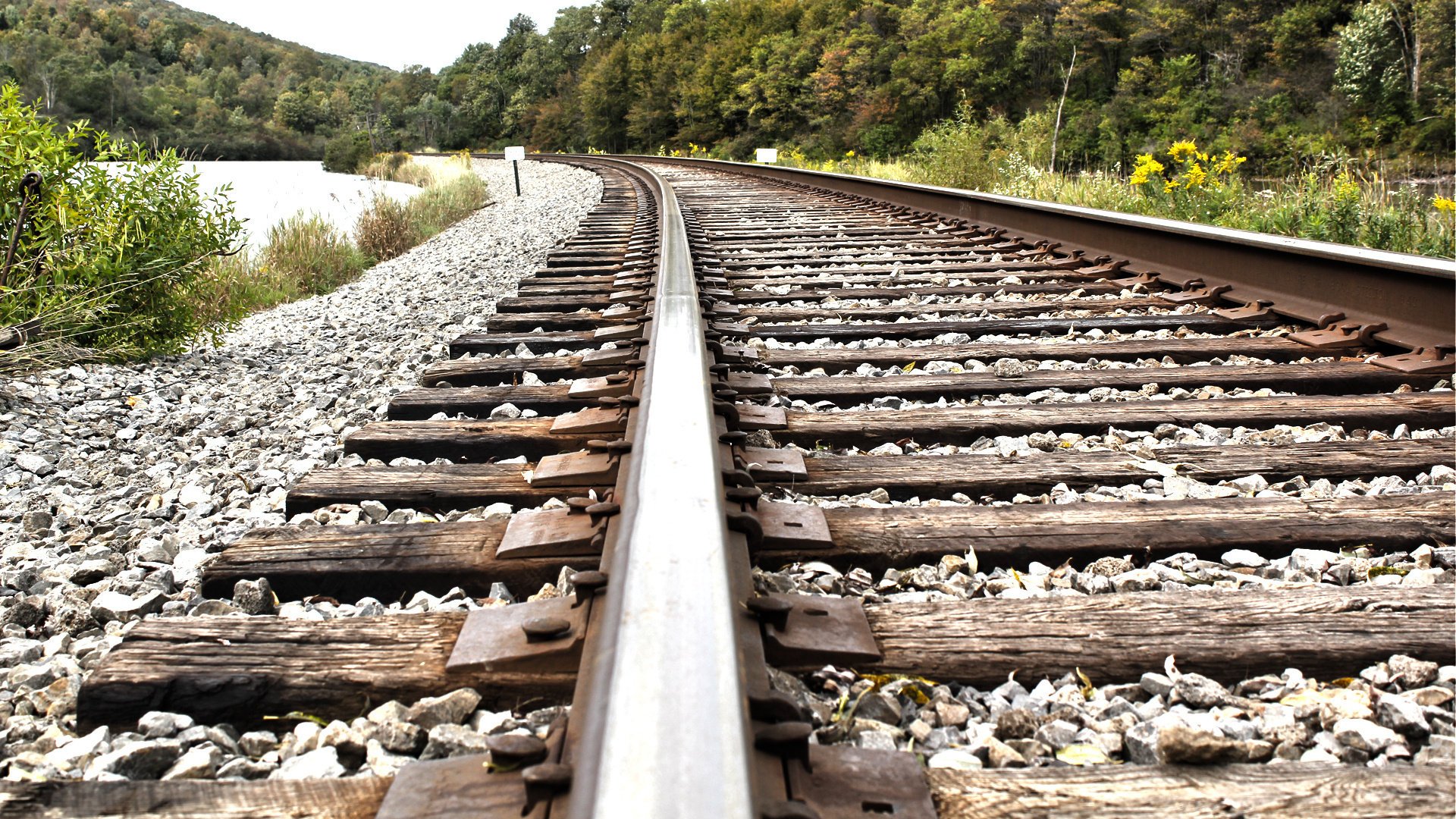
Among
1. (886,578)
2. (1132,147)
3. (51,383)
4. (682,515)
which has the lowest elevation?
(51,383)

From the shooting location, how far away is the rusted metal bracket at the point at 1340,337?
2945 millimetres

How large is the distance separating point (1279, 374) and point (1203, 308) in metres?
1.05

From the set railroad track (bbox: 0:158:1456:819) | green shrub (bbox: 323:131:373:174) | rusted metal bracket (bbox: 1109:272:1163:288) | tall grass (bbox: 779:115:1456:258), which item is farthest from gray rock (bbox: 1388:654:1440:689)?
green shrub (bbox: 323:131:373:174)

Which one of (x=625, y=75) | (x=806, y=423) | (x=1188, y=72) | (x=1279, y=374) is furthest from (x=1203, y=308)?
(x=625, y=75)

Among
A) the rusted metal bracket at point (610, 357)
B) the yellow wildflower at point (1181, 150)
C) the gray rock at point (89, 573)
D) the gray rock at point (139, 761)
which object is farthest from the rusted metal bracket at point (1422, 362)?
the yellow wildflower at point (1181, 150)

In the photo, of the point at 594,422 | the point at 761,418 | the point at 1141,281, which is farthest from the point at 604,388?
the point at 1141,281

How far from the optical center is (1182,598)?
1.37m

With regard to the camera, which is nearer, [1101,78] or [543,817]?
[543,817]

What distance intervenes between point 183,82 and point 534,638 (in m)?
86.1

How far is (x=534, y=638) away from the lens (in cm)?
118

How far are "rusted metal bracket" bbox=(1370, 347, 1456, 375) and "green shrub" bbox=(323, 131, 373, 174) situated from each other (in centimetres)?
4258

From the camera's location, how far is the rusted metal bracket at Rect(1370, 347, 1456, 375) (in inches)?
104

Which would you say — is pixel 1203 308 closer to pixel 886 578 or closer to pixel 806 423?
pixel 806 423

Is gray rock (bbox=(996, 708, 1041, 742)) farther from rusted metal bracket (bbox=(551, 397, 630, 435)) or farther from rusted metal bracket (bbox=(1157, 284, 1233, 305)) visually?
rusted metal bracket (bbox=(1157, 284, 1233, 305))
